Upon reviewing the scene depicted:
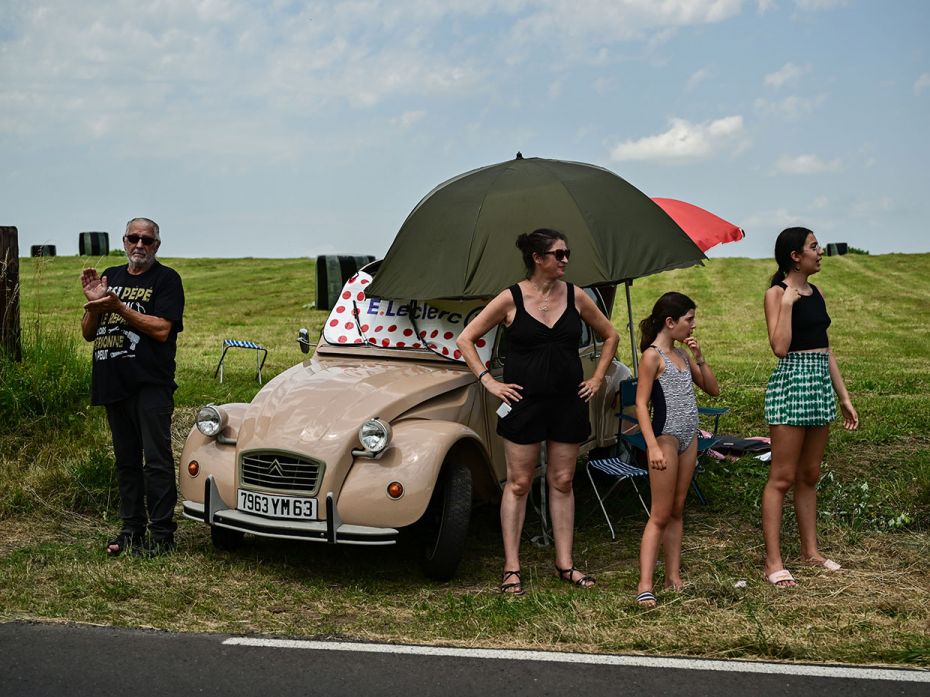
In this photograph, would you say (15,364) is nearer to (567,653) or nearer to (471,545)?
(471,545)

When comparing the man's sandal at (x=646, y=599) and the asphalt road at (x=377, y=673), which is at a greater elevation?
the man's sandal at (x=646, y=599)

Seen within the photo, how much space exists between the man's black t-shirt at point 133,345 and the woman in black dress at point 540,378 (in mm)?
2100

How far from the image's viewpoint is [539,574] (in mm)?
7090

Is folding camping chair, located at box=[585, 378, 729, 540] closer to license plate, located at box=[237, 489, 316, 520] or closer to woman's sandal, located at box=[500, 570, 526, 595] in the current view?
woman's sandal, located at box=[500, 570, 526, 595]

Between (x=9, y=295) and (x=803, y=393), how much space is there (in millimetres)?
7584

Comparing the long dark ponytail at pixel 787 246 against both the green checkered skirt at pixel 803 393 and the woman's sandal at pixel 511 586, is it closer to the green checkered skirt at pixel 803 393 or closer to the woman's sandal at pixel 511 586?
the green checkered skirt at pixel 803 393

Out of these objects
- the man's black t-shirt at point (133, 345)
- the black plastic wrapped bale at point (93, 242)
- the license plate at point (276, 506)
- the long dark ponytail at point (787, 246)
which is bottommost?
the license plate at point (276, 506)

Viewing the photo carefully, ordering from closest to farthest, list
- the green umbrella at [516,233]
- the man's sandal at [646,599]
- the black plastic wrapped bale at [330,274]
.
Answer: the man's sandal at [646,599], the green umbrella at [516,233], the black plastic wrapped bale at [330,274]

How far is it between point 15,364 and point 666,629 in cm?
700

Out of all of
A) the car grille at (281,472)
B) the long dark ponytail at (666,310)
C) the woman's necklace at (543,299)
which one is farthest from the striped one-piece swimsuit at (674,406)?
the car grille at (281,472)

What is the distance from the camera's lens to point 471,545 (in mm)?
7824

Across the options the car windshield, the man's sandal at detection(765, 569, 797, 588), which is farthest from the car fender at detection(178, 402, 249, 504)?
the man's sandal at detection(765, 569, 797, 588)

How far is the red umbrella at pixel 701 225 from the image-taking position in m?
9.41

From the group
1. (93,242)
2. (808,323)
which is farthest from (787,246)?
(93,242)
